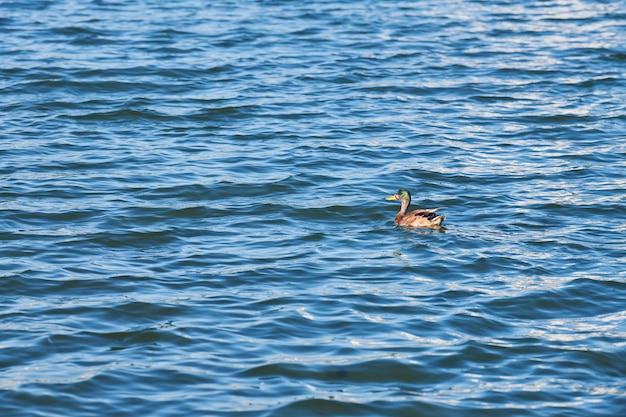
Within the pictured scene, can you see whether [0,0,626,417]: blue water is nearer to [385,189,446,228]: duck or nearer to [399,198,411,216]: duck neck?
[385,189,446,228]: duck

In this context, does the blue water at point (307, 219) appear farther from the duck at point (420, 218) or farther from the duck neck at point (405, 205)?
the duck neck at point (405, 205)

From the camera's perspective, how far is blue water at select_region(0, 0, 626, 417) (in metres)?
9.62

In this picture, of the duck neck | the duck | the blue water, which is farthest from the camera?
the duck neck

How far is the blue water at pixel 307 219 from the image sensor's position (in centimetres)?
962

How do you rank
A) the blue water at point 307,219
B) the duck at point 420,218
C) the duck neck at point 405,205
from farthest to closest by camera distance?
the duck neck at point 405,205 → the duck at point 420,218 → the blue water at point 307,219

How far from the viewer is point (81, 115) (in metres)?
18.9

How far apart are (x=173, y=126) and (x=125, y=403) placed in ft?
32.6

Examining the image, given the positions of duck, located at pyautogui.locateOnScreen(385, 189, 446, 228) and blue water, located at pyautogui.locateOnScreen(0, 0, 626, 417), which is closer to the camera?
blue water, located at pyautogui.locateOnScreen(0, 0, 626, 417)

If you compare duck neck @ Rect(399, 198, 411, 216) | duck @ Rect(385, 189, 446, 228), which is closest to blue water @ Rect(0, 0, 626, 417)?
duck @ Rect(385, 189, 446, 228)

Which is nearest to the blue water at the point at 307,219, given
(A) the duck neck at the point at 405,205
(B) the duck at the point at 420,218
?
(B) the duck at the point at 420,218

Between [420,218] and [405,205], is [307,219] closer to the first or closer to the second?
[405,205]

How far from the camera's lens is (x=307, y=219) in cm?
1439

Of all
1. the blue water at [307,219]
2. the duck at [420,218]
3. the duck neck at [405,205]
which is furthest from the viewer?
the duck neck at [405,205]

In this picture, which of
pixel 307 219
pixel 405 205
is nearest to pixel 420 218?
pixel 405 205
